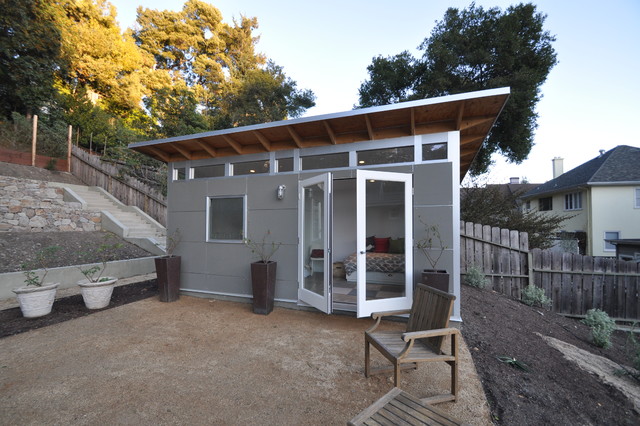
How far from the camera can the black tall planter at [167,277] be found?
15.8ft

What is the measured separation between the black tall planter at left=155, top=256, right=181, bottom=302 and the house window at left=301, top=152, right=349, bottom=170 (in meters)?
3.03

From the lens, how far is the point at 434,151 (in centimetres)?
381

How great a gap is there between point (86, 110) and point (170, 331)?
16585mm

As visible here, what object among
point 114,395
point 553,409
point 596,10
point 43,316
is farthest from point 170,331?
point 596,10

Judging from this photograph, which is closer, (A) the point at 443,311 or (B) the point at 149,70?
(A) the point at 443,311

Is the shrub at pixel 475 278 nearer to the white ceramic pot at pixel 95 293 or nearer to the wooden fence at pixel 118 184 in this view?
the white ceramic pot at pixel 95 293

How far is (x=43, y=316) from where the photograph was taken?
157 inches

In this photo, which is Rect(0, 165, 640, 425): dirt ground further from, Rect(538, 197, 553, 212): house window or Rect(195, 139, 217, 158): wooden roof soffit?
Rect(538, 197, 553, 212): house window

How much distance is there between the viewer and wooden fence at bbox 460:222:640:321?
5.15m

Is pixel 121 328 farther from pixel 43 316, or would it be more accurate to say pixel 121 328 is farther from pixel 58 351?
pixel 43 316

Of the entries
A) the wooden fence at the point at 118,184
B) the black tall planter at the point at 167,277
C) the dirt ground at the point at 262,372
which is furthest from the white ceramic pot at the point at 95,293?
the wooden fence at the point at 118,184

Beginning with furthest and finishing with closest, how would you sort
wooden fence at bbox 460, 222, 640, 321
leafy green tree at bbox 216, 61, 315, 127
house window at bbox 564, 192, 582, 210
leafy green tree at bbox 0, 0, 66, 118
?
leafy green tree at bbox 216, 61, 315, 127 → house window at bbox 564, 192, 582, 210 → leafy green tree at bbox 0, 0, 66, 118 → wooden fence at bbox 460, 222, 640, 321

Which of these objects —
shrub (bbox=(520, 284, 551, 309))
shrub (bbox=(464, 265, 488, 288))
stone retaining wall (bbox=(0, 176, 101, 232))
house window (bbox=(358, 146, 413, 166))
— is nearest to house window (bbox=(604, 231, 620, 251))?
shrub (bbox=(520, 284, 551, 309))

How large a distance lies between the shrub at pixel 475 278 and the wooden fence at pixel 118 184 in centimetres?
1042
